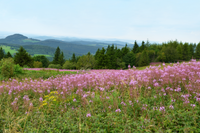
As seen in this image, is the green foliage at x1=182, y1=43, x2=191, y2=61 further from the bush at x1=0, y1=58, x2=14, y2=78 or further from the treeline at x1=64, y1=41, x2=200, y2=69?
the bush at x1=0, y1=58, x2=14, y2=78

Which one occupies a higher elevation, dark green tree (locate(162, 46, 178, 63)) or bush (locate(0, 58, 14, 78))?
dark green tree (locate(162, 46, 178, 63))

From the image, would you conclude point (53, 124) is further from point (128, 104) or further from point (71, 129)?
point (128, 104)

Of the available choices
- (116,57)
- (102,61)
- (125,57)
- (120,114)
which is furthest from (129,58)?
(120,114)

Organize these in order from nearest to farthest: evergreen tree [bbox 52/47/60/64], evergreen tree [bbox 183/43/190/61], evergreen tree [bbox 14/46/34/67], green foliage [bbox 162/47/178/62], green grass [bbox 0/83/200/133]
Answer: green grass [bbox 0/83/200/133], evergreen tree [bbox 14/46/34/67], green foliage [bbox 162/47/178/62], evergreen tree [bbox 183/43/190/61], evergreen tree [bbox 52/47/60/64]

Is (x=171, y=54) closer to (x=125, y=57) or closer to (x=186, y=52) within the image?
(x=186, y=52)

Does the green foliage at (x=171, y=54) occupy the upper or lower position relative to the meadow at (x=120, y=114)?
upper

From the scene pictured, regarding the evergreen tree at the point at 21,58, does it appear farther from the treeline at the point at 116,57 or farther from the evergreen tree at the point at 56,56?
the evergreen tree at the point at 56,56

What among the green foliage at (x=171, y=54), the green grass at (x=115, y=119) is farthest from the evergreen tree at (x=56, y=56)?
the green grass at (x=115, y=119)

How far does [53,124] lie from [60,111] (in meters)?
0.62

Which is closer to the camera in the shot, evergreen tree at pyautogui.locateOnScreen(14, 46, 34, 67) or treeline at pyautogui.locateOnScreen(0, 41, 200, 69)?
evergreen tree at pyautogui.locateOnScreen(14, 46, 34, 67)

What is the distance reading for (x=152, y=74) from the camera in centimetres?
565

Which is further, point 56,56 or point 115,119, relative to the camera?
point 56,56

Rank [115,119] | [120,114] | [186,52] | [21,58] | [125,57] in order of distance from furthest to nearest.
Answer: [186,52]
[125,57]
[21,58]
[120,114]
[115,119]

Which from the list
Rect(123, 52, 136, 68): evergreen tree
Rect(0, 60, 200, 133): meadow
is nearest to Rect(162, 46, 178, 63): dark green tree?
Rect(123, 52, 136, 68): evergreen tree
